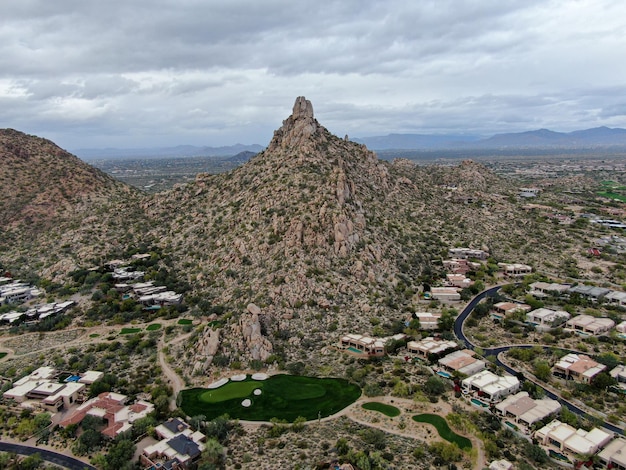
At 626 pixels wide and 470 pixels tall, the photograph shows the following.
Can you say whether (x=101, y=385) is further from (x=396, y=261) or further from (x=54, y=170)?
(x=54, y=170)

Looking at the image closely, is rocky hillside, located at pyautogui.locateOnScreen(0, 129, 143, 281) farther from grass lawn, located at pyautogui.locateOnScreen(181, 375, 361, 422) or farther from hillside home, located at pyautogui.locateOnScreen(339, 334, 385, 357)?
hillside home, located at pyautogui.locateOnScreen(339, 334, 385, 357)

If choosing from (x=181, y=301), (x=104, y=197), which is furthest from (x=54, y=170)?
(x=181, y=301)

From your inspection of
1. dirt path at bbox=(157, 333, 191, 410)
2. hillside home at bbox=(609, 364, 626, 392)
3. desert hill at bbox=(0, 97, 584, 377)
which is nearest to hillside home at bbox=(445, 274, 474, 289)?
desert hill at bbox=(0, 97, 584, 377)

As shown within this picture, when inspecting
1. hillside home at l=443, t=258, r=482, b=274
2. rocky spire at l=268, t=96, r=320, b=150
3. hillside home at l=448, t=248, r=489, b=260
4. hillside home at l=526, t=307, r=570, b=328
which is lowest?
hillside home at l=526, t=307, r=570, b=328

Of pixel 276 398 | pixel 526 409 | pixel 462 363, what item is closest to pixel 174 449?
pixel 276 398

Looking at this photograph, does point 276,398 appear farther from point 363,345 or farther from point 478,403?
point 478,403

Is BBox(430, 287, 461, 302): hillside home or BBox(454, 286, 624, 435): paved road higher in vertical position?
BBox(430, 287, 461, 302): hillside home

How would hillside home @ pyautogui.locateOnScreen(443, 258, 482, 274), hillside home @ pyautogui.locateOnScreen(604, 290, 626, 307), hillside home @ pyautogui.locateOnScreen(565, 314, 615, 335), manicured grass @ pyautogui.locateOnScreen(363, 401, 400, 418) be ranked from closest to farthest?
1. manicured grass @ pyautogui.locateOnScreen(363, 401, 400, 418)
2. hillside home @ pyautogui.locateOnScreen(565, 314, 615, 335)
3. hillside home @ pyautogui.locateOnScreen(604, 290, 626, 307)
4. hillside home @ pyautogui.locateOnScreen(443, 258, 482, 274)
